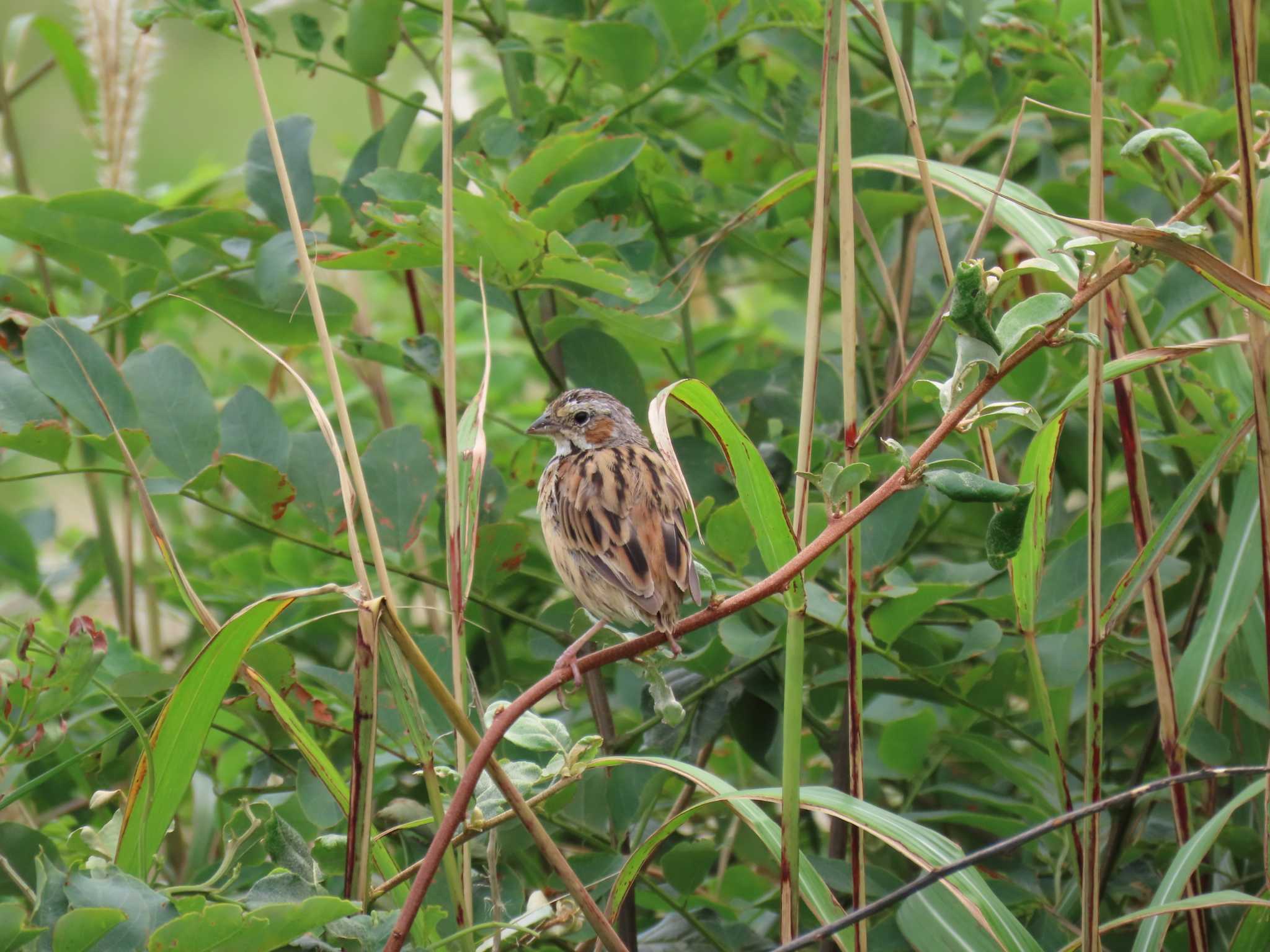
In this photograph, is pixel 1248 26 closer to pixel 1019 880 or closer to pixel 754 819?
pixel 754 819

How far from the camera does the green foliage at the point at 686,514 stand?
127cm

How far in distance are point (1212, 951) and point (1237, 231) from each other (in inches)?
42.3

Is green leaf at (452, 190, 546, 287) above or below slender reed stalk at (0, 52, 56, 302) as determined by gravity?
below

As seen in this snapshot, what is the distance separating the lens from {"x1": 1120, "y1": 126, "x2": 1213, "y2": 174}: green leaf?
3.47 ft

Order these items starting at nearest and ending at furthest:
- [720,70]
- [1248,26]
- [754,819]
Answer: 1. [754,819]
2. [1248,26]
3. [720,70]

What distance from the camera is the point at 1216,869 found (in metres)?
1.73

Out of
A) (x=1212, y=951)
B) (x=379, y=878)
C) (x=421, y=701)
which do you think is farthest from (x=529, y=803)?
(x=1212, y=951)

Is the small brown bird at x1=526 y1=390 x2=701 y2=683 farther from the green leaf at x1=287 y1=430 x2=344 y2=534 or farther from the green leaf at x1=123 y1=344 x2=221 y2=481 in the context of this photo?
the green leaf at x1=123 y1=344 x2=221 y2=481

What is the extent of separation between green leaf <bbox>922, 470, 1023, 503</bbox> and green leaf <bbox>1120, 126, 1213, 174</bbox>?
0.30 metres

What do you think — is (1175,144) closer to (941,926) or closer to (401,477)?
(941,926)

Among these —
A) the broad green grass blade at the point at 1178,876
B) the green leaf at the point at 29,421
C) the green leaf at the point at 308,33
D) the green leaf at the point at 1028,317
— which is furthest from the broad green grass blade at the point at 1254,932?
the green leaf at the point at 308,33

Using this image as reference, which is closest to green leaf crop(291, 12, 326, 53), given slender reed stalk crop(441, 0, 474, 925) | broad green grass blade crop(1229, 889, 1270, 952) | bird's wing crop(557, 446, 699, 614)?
bird's wing crop(557, 446, 699, 614)

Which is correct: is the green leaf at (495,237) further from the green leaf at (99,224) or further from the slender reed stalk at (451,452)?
the green leaf at (99,224)

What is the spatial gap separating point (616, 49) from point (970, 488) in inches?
48.4
